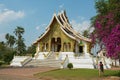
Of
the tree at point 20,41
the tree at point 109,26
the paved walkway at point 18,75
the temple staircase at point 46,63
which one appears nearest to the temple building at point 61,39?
the temple staircase at point 46,63

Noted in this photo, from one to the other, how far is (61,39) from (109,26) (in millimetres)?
26348

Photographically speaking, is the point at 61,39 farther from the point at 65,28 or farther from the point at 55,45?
the point at 55,45

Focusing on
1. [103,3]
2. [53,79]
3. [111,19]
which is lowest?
[53,79]

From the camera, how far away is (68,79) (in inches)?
875

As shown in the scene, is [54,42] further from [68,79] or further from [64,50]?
[68,79]

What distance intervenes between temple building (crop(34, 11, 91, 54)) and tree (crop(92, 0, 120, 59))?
21.5 m

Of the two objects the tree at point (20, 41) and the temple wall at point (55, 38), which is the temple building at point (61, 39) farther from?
the tree at point (20, 41)

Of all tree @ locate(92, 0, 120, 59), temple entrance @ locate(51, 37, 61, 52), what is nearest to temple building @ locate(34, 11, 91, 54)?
temple entrance @ locate(51, 37, 61, 52)

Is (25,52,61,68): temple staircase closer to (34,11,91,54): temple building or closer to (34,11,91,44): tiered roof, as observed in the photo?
(34,11,91,54): temple building

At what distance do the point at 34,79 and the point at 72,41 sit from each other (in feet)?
80.9

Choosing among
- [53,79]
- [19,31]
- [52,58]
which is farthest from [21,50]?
[53,79]

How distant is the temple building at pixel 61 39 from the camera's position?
46062mm

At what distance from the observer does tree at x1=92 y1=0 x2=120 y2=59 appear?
19.8 metres

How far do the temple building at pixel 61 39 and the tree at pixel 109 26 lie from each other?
2146cm
